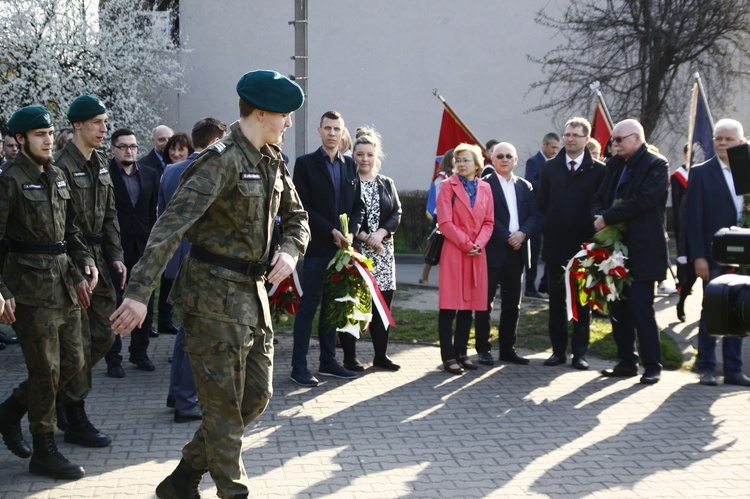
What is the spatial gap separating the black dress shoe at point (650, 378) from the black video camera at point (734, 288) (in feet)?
13.7

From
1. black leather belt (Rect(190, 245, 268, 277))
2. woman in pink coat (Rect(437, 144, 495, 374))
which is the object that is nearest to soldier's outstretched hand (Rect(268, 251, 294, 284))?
black leather belt (Rect(190, 245, 268, 277))

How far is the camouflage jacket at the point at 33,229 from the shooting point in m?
5.42

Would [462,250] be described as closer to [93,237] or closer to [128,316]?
[93,237]

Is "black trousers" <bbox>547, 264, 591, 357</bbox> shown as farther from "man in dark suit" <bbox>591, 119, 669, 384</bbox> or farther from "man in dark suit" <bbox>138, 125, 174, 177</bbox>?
"man in dark suit" <bbox>138, 125, 174, 177</bbox>

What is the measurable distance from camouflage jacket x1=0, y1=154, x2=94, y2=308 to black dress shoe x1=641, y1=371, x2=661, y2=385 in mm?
4741

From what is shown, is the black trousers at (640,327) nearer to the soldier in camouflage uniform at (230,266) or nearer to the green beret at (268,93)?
the soldier in camouflage uniform at (230,266)

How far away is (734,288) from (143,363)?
5.73 metres

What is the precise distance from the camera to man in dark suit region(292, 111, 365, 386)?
7.83 m

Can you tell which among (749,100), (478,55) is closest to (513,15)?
(478,55)

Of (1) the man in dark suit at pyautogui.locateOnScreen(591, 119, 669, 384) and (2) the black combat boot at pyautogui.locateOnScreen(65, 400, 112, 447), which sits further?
(1) the man in dark suit at pyautogui.locateOnScreen(591, 119, 669, 384)

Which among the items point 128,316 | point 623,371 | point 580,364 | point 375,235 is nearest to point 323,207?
point 375,235

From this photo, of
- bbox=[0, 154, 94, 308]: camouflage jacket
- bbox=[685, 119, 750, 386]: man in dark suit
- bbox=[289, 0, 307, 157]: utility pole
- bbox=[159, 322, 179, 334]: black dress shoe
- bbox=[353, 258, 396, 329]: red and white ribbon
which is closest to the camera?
bbox=[0, 154, 94, 308]: camouflage jacket

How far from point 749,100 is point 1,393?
20.3 metres

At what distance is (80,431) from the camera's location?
600 cm
